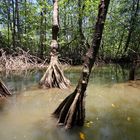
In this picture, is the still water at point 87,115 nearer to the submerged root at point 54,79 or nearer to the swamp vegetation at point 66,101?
the swamp vegetation at point 66,101

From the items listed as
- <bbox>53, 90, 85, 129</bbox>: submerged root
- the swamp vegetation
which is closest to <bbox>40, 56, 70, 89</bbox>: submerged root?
the swamp vegetation

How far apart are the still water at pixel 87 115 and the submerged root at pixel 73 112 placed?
5.8 inches

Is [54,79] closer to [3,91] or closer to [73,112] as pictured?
[3,91]

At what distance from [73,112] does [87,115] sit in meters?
0.86

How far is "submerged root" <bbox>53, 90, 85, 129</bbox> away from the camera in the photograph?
5320 mm

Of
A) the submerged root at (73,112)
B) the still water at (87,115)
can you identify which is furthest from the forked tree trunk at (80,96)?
the still water at (87,115)

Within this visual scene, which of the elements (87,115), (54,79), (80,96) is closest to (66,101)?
(80,96)

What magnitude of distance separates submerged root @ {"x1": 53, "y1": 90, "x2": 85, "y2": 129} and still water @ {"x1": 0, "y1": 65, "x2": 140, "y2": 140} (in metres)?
0.15

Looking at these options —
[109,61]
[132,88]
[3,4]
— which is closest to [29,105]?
[132,88]

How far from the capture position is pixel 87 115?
6.09m

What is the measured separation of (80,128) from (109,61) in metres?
15.4

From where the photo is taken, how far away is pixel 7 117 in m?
5.96

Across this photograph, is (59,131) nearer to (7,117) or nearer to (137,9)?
(7,117)

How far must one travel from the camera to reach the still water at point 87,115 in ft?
16.2
